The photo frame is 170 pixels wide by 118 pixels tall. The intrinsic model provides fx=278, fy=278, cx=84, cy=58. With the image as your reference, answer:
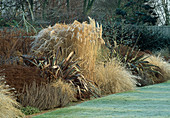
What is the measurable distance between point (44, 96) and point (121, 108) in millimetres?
1462

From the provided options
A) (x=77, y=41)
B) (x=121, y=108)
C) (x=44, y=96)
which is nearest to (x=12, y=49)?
(x=77, y=41)

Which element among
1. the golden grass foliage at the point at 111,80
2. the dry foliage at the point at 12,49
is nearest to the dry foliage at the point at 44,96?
the golden grass foliage at the point at 111,80

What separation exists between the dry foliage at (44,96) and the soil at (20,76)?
132 millimetres

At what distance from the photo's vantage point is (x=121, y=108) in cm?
485

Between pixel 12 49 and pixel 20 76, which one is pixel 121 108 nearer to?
pixel 20 76

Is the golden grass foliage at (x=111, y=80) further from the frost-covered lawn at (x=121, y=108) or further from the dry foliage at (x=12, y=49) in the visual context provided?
the dry foliage at (x=12, y=49)

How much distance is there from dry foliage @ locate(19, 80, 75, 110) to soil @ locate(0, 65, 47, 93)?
0.13 m

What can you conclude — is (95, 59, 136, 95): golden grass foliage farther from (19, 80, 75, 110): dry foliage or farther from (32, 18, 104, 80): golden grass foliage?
(19, 80, 75, 110): dry foliage

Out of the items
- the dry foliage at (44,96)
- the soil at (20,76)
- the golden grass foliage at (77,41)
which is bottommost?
the dry foliage at (44,96)

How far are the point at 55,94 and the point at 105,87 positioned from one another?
6.42 ft

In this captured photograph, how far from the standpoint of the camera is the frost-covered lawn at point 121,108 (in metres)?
4.27

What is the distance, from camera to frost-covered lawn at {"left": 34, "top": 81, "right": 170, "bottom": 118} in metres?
4.27

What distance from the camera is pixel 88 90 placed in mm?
6215

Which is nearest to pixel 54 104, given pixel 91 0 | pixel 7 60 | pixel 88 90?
pixel 88 90
